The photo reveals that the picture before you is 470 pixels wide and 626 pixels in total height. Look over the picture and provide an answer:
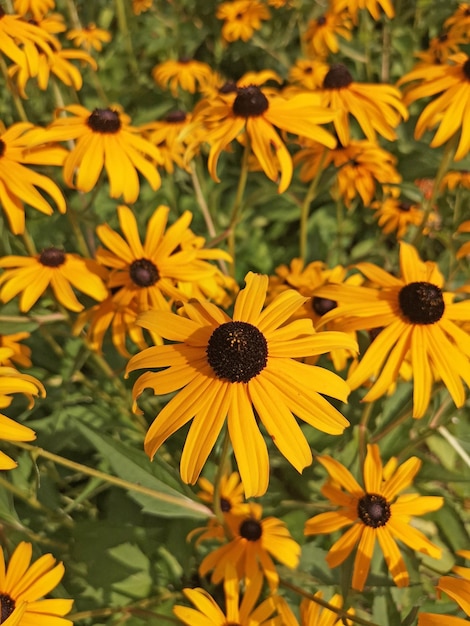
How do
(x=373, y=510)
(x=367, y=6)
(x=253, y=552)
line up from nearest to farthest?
(x=373, y=510)
(x=253, y=552)
(x=367, y=6)

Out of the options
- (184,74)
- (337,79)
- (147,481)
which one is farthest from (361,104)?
(184,74)

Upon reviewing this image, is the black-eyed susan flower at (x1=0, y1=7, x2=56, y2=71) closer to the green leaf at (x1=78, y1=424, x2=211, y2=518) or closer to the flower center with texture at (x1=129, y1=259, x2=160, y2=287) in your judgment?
the flower center with texture at (x1=129, y1=259, x2=160, y2=287)

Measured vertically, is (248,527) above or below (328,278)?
below

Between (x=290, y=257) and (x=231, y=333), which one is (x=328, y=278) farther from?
(x=290, y=257)

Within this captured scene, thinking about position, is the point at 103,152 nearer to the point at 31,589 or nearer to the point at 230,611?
the point at 31,589

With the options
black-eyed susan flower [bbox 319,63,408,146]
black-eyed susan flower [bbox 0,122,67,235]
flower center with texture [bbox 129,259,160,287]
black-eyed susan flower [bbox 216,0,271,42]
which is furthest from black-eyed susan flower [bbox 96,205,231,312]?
black-eyed susan flower [bbox 216,0,271,42]

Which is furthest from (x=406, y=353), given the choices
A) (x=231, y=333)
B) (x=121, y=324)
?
(x=121, y=324)

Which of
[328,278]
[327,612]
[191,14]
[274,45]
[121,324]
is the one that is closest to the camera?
[327,612]
